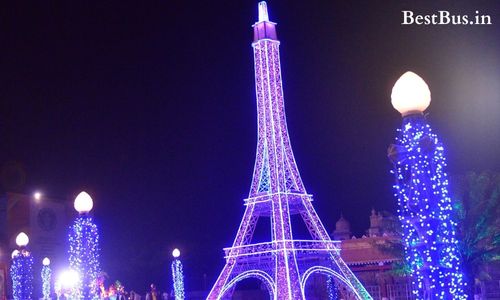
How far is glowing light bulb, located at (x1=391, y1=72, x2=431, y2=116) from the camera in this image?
303 inches

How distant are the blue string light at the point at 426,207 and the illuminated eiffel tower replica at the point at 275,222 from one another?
65.6ft

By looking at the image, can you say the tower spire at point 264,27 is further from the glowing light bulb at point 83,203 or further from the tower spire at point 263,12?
the glowing light bulb at point 83,203

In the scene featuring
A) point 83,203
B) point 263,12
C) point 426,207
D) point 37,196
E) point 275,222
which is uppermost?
point 263,12

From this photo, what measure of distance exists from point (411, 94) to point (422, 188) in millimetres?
1193

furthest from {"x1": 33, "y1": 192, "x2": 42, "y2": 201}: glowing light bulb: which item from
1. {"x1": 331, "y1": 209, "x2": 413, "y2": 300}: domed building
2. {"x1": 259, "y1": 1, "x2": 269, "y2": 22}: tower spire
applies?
{"x1": 331, "y1": 209, "x2": 413, "y2": 300}: domed building

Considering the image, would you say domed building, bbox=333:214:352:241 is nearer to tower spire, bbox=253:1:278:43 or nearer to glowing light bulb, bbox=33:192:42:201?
tower spire, bbox=253:1:278:43

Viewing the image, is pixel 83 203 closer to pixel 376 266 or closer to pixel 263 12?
pixel 263 12

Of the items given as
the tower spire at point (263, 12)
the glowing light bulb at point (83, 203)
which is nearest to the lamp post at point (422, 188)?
the glowing light bulb at point (83, 203)

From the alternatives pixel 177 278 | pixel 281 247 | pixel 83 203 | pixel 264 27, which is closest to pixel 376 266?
pixel 281 247

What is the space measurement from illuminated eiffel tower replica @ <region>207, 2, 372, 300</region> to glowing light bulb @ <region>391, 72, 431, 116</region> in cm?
2042

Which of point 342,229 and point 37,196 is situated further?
point 342,229

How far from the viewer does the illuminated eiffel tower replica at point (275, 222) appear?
28.3 m

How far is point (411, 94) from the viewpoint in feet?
25.2

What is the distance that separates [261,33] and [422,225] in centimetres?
2516
